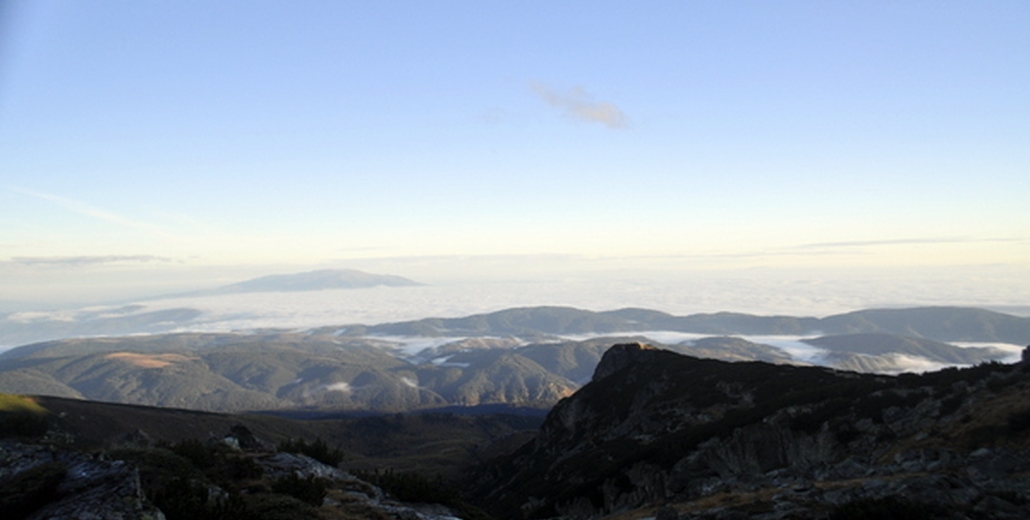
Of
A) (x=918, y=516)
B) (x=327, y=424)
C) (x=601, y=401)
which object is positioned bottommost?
(x=327, y=424)

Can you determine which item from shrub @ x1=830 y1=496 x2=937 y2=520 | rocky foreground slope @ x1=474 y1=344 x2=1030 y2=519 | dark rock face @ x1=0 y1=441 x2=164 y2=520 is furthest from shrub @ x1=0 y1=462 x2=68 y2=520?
shrub @ x1=830 y1=496 x2=937 y2=520

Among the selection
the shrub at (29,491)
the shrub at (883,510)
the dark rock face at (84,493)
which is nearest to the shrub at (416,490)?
the dark rock face at (84,493)

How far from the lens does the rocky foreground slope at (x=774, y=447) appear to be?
2019 centimetres

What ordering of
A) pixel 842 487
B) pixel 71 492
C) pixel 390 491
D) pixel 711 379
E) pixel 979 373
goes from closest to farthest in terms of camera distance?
pixel 71 492, pixel 842 487, pixel 390 491, pixel 979 373, pixel 711 379

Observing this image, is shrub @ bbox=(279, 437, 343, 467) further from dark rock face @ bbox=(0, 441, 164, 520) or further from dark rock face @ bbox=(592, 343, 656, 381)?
dark rock face @ bbox=(592, 343, 656, 381)

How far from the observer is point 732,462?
45312 millimetres

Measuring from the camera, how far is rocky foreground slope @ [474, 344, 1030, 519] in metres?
20.2

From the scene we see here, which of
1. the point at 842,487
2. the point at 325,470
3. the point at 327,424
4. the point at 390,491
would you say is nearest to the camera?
the point at 842,487

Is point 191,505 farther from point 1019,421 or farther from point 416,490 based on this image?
point 1019,421

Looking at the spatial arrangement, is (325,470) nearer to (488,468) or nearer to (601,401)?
(601,401)

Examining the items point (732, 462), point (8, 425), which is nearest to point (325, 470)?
point (8, 425)

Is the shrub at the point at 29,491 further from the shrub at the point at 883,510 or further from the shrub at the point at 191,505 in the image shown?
the shrub at the point at 883,510

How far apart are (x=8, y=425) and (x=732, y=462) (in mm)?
50759

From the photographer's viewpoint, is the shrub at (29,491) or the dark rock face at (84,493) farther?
the shrub at (29,491)
